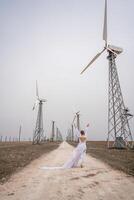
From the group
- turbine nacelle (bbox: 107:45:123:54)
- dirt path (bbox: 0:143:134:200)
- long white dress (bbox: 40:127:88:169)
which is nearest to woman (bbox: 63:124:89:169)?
long white dress (bbox: 40:127:88:169)

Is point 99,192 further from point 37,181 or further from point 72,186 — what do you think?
point 37,181

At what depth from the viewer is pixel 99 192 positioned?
8.16m

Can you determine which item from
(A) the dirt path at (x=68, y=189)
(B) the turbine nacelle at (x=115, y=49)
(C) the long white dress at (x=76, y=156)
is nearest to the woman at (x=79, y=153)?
(C) the long white dress at (x=76, y=156)

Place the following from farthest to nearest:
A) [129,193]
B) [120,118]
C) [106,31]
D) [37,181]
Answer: [106,31] < [120,118] < [37,181] < [129,193]

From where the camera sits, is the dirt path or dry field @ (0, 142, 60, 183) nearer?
the dirt path

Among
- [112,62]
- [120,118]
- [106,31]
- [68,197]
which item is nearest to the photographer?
[68,197]

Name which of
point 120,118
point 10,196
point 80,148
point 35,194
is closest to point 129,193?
point 35,194

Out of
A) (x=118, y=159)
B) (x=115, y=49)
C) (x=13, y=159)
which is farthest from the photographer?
(x=115, y=49)

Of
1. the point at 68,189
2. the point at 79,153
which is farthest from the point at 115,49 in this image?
the point at 68,189

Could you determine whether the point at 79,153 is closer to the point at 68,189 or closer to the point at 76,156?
the point at 76,156

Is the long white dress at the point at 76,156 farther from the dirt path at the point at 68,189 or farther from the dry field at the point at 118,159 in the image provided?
the dirt path at the point at 68,189

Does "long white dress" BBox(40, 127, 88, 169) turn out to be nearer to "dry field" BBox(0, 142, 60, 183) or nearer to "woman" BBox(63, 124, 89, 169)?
"woman" BBox(63, 124, 89, 169)

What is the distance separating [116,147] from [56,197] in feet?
122

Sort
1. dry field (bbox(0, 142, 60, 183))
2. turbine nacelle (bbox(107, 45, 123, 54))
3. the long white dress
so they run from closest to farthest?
dry field (bbox(0, 142, 60, 183)), the long white dress, turbine nacelle (bbox(107, 45, 123, 54))
